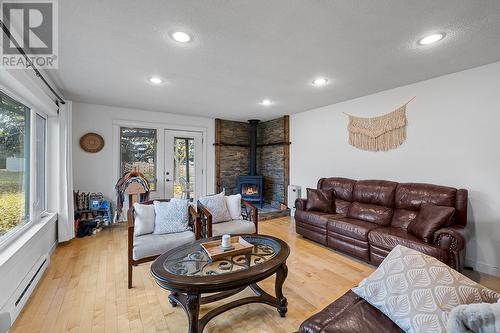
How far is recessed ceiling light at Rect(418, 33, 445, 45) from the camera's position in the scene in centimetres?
198

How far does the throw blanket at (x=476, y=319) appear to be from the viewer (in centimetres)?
74

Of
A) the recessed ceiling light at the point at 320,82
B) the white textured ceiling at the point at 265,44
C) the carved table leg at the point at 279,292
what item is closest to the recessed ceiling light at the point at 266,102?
the white textured ceiling at the point at 265,44

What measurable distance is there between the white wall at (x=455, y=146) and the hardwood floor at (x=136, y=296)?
684 millimetres

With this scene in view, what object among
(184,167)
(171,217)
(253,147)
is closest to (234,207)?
(171,217)

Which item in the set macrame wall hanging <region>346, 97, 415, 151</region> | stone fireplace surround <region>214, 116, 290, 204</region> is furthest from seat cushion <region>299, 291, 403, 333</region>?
stone fireplace surround <region>214, 116, 290, 204</region>

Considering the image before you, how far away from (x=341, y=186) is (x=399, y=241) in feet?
4.55

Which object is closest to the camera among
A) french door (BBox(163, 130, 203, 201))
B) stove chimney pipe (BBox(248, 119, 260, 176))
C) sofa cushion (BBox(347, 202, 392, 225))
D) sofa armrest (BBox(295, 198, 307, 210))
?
sofa cushion (BBox(347, 202, 392, 225))

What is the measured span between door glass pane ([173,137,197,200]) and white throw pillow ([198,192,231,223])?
2188 mm

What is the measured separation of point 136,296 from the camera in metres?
2.17

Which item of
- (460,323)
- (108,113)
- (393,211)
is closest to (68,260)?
(108,113)

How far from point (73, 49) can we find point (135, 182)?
2604 mm

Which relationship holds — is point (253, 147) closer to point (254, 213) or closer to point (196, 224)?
point (254, 213)

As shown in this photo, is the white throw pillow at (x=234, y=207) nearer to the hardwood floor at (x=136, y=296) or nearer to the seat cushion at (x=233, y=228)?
the seat cushion at (x=233, y=228)

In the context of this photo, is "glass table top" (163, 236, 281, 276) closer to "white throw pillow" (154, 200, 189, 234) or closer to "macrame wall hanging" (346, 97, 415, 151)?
"white throw pillow" (154, 200, 189, 234)
